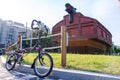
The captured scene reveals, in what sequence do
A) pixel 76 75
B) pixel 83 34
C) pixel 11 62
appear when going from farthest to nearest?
1. pixel 83 34
2. pixel 11 62
3. pixel 76 75

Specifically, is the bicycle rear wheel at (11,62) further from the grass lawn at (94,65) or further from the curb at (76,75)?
the curb at (76,75)

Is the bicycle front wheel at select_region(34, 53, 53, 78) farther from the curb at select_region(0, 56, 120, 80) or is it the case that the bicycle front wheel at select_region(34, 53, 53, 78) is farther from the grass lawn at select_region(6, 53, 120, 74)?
the grass lawn at select_region(6, 53, 120, 74)

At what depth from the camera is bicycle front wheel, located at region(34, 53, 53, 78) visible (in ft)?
14.1

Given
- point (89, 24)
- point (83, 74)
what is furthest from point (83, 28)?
point (83, 74)

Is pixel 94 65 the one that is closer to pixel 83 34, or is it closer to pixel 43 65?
pixel 43 65

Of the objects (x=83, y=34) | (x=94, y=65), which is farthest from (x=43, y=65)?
(x=83, y=34)

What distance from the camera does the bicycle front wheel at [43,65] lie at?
14.1 feet

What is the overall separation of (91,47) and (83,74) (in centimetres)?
2363

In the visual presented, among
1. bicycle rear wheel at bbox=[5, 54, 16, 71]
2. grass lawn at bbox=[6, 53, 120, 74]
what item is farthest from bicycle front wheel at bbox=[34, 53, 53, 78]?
bicycle rear wheel at bbox=[5, 54, 16, 71]

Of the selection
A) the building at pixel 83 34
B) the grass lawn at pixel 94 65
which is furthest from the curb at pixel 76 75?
the building at pixel 83 34

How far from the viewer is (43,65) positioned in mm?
4531

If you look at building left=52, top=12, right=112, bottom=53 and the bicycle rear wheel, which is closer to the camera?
the bicycle rear wheel

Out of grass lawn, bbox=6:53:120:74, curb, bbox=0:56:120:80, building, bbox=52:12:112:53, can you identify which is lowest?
curb, bbox=0:56:120:80

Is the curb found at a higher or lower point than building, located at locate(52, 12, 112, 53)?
lower
